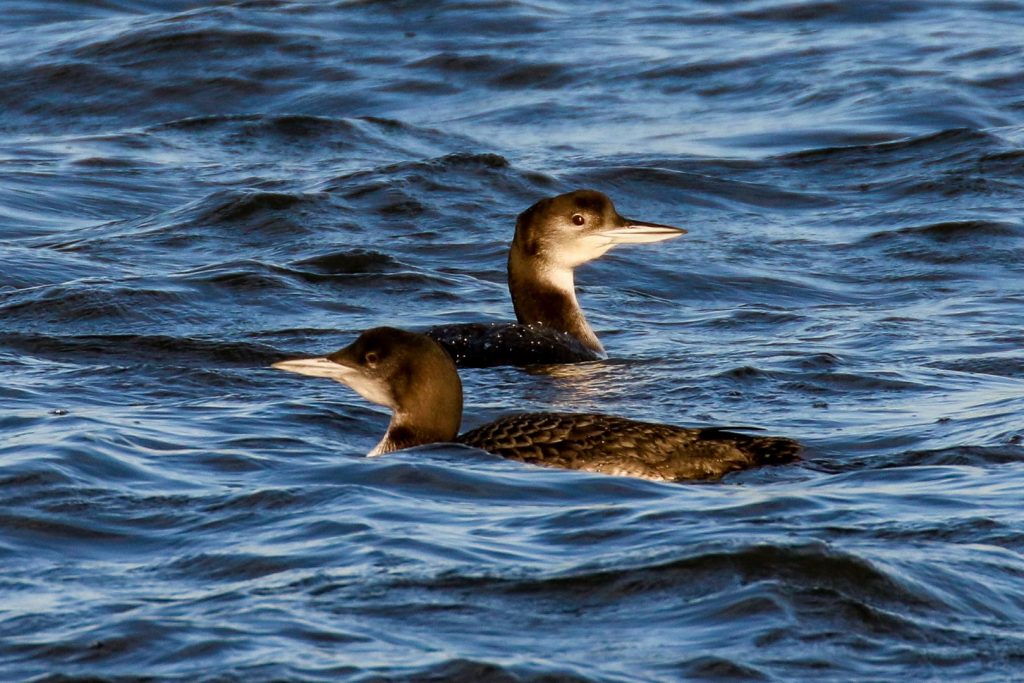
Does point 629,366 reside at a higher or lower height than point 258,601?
lower

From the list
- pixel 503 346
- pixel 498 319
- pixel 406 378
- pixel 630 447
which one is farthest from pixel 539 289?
pixel 630 447

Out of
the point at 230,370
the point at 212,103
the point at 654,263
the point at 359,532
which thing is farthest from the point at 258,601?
the point at 212,103

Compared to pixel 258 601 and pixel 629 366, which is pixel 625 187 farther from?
pixel 258 601

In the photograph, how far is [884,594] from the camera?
6.01 m

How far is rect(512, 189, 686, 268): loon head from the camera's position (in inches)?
449

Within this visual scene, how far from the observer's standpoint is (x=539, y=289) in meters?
11.4

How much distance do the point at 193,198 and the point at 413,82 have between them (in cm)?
450

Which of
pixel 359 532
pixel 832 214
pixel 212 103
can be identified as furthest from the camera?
pixel 212 103

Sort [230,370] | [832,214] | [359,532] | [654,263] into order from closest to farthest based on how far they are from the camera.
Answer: [359,532] → [230,370] → [654,263] → [832,214]

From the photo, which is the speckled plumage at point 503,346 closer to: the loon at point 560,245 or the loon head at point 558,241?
the loon at point 560,245

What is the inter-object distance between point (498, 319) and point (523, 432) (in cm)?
412

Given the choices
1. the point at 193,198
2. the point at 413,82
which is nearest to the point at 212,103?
the point at 413,82

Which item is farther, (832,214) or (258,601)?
(832,214)

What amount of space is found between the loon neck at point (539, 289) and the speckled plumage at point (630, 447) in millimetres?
3309
